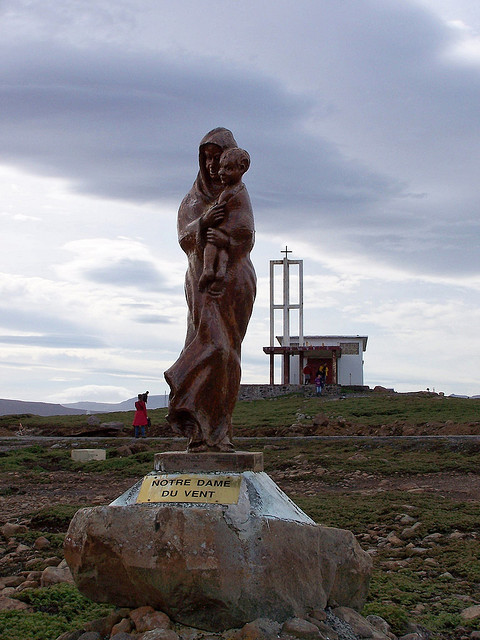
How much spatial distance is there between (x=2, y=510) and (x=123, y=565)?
5.21 meters

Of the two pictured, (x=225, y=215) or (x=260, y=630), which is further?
(x=225, y=215)

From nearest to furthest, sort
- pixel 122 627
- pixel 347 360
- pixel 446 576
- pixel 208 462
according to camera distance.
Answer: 1. pixel 122 627
2. pixel 208 462
3. pixel 446 576
4. pixel 347 360

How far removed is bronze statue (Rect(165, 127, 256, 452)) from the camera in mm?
5336

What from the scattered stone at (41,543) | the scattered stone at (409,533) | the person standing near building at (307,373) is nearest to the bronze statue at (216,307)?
the scattered stone at (41,543)

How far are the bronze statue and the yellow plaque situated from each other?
1.46ft

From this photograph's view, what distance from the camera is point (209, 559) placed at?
14.1 ft

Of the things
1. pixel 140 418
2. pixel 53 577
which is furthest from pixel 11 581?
pixel 140 418

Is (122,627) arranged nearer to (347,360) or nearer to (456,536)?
(456,536)

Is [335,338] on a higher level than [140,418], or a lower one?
higher

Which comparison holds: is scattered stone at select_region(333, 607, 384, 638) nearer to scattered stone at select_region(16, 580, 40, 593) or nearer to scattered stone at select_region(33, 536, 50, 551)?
scattered stone at select_region(16, 580, 40, 593)

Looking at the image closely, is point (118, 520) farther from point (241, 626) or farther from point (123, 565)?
point (241, 626)

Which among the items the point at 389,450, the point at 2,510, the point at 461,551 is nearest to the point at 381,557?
the point at 461,551

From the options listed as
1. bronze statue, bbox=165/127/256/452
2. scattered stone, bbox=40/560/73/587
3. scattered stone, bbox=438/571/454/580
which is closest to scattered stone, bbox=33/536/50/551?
scattered stone, bbox=40/560/73/587

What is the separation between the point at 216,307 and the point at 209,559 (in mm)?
1879
